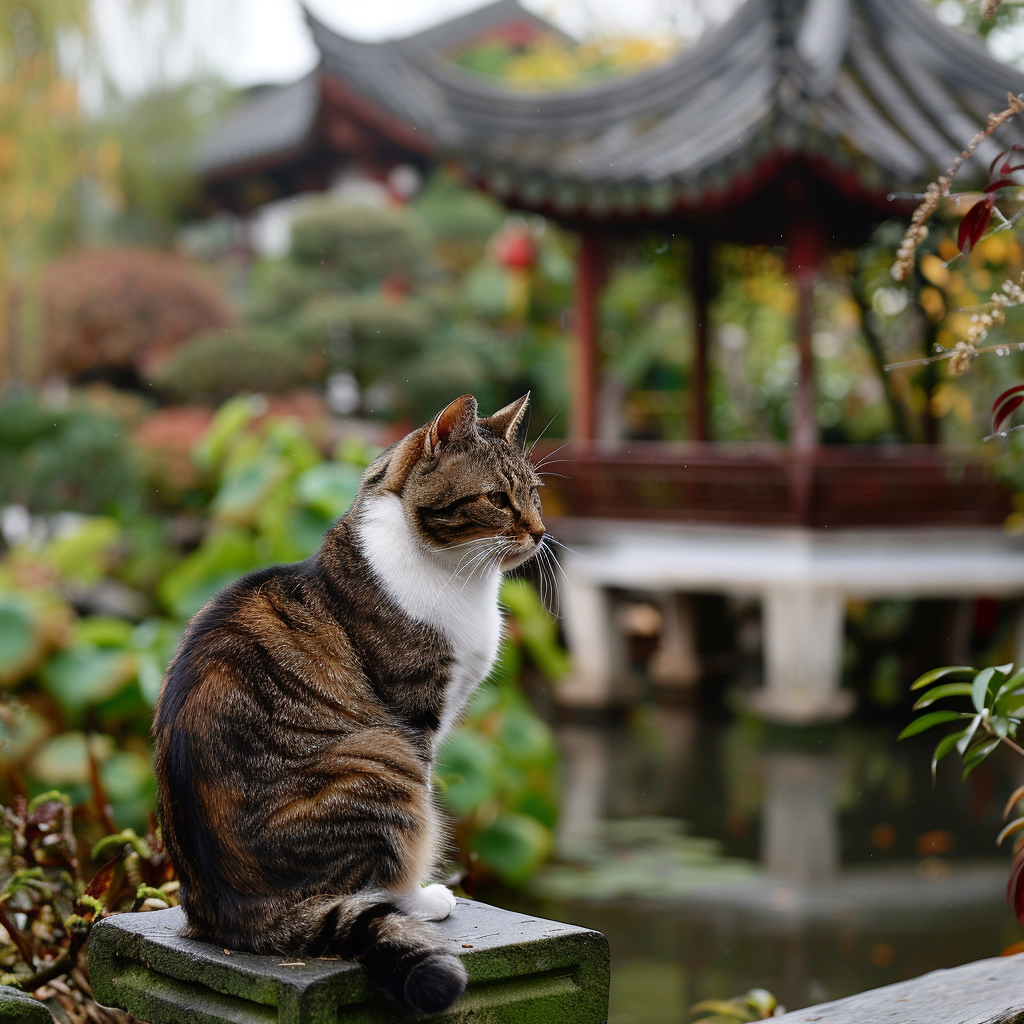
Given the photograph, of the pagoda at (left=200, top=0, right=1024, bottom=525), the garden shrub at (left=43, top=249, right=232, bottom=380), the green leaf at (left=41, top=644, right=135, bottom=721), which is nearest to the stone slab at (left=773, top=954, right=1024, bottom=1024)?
the green leaf at (left=41, top=644, right=135, bottom=721)

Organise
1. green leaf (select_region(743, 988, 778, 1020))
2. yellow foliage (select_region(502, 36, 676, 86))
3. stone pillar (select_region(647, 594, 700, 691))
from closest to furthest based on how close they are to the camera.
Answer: green leaf (select_region(743, 988, 778, 1020))
stone pillar (select_region(647, 594, 700, 691))
yellow foliage (select_region(502, 36, 676, 86))

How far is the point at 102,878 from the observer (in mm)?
1969

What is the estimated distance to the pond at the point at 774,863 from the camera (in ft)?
13.1

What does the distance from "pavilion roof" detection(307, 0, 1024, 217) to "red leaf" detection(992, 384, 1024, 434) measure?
4689mm

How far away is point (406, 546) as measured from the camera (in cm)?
173

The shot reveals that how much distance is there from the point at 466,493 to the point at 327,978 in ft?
2.16

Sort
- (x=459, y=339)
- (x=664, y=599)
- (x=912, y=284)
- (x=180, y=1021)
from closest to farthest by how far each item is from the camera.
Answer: (x=180, y=1021), (x=912, y=284), (x=664, y=599), (x=459, y=339)

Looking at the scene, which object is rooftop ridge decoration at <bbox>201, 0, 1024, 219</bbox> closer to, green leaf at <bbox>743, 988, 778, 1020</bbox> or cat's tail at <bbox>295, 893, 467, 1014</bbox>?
green leaf at <bbox>743, 988, 778, 1020</bbox>

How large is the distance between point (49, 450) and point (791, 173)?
15.7 ft

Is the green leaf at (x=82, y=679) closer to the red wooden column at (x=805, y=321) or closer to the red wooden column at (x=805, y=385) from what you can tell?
the red wooden column at (x=805, y=385)

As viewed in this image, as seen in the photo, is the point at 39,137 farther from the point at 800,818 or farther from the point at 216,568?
the point at 800,818

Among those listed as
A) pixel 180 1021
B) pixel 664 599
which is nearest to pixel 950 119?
pixel 664 599

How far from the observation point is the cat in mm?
1491

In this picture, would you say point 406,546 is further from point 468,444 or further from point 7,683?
point 7,683
